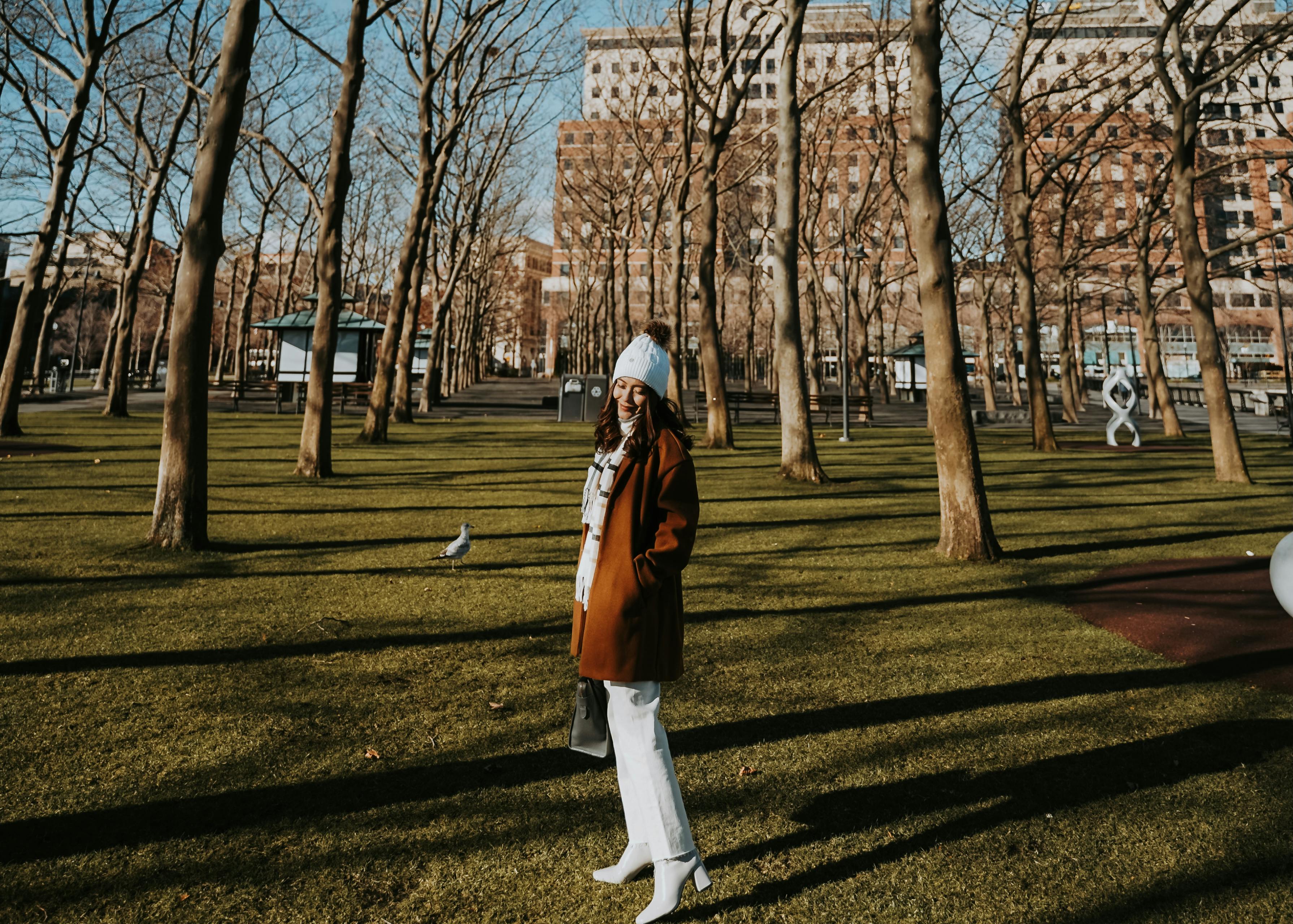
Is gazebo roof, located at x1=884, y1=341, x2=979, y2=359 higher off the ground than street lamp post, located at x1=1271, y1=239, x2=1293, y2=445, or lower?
higher

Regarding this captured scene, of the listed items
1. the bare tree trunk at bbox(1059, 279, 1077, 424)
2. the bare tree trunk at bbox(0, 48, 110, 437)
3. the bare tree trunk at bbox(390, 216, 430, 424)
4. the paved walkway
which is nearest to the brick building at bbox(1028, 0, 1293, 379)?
the bare tree trunk at bbox(1059, 279, 1077, 424)

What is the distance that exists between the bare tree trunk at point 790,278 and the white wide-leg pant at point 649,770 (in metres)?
11.5

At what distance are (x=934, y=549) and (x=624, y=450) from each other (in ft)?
23.2

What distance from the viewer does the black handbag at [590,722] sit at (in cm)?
323

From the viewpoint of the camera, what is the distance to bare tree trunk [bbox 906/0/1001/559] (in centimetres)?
891

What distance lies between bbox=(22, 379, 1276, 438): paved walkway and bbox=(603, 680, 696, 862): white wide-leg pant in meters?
27.6

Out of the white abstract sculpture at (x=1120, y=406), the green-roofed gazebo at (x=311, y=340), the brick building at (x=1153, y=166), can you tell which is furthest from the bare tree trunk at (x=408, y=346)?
the white abstract sculpture at (x=1120, y=406)

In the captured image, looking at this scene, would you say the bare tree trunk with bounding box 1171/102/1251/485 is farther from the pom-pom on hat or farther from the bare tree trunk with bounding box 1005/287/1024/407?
the bare tree trunk with bounding box 1005/287/1024/407

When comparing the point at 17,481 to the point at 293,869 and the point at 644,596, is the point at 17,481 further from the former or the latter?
the point at 644,596

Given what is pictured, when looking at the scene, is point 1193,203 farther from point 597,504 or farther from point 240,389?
point 240,389

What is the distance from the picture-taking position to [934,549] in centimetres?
942

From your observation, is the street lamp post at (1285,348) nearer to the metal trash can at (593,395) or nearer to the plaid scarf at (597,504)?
the plaid scarf at (597,504)

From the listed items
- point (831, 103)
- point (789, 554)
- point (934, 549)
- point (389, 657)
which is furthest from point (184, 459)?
point (831, 103)

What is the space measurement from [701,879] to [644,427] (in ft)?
5.14
